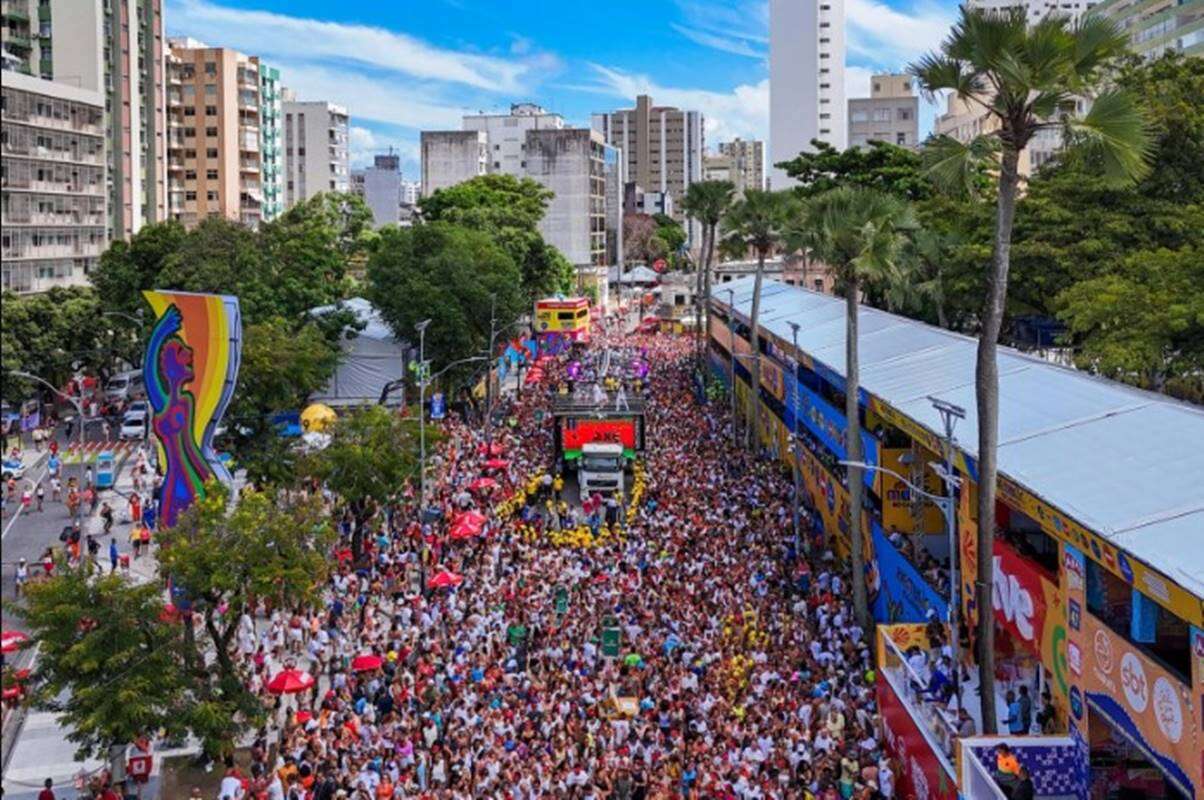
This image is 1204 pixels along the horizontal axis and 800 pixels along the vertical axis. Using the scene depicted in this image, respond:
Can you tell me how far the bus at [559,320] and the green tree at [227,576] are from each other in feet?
182

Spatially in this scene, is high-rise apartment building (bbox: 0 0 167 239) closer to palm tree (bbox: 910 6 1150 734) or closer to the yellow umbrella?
the yellow umbrella

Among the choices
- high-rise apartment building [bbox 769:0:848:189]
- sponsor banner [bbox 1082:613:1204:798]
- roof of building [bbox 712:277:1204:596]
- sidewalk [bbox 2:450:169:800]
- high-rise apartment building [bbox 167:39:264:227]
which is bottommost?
sidewalk [bbox 2:450:169:800]

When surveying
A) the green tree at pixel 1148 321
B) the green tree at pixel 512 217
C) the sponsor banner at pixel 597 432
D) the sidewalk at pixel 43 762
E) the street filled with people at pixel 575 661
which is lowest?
the sidewalk at pixel 43 762

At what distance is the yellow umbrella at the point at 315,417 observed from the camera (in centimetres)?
4471

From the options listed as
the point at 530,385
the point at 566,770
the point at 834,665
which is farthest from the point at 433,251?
the point at 566,770

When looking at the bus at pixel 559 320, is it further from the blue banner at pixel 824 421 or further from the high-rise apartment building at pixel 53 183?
the blue banner at pixel 824 421

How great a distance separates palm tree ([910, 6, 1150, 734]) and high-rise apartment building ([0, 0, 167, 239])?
6125 centimetres

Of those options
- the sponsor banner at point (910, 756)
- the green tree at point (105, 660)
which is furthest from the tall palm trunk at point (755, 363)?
the green tree at point (105, 660)

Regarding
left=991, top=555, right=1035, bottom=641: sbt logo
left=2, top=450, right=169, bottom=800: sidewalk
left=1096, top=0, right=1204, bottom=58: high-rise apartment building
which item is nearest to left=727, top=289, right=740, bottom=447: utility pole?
left=1096, top=0, right=1204, bottom=58: high-rise apartment building

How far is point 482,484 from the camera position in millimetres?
40531

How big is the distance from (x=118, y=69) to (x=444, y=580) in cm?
5779

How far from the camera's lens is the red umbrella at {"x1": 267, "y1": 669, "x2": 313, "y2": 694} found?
22766 millimetres

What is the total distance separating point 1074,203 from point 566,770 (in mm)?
28021

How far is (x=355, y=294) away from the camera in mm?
63406
